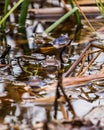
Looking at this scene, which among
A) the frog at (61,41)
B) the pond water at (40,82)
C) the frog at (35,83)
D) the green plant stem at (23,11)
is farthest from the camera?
the green plant stem at (23,11)

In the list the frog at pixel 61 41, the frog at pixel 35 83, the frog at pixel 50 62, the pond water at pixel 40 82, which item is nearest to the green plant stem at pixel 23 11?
the pond water at pixel 40 82

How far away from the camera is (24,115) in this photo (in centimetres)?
125

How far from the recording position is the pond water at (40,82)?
1.25 m

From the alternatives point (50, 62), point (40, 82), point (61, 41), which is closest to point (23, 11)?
point (61, 41)

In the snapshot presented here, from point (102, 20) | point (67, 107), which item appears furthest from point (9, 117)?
point (102, 20)

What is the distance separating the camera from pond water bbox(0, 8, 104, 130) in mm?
1245

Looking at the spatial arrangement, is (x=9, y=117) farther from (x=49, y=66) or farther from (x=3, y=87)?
(x=49, y=66)

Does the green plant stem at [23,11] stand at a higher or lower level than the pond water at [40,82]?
higher

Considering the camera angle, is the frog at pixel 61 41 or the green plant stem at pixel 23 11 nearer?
the frog at pixel 61 41

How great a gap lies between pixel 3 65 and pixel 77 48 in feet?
1.51

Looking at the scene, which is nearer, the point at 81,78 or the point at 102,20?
the point at 81,78

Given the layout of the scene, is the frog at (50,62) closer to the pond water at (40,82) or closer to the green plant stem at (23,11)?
the pond water at (40,82)

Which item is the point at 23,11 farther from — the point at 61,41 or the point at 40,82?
the point at 40,82

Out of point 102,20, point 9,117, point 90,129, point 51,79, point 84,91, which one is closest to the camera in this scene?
point 90,129
